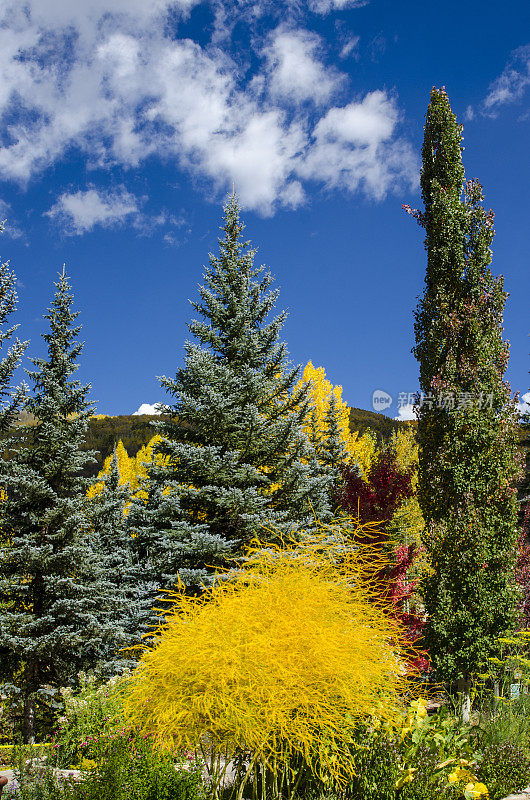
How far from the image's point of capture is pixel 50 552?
400 inches

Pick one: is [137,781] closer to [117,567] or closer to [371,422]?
[117,567]

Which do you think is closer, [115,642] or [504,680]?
[504,680]

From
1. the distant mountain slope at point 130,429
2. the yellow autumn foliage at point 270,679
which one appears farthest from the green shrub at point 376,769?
the distant mountain slope at point 130,429

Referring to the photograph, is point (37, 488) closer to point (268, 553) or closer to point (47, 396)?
point (47, 396)

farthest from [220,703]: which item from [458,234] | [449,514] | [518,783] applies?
[458,234]

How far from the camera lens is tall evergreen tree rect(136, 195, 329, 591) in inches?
385

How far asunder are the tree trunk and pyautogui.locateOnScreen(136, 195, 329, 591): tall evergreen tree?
367cm

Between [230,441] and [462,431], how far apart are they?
4385 millimetres

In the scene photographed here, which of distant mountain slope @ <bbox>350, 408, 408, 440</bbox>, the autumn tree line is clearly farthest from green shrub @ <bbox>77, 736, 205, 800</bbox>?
distant mountain slope @ <bbox>350, 408, 408, 440</bbox>

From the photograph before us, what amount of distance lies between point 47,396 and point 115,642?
513 cm

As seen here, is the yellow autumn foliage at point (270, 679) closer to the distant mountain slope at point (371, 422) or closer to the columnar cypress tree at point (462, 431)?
the columnar cypress tree at point (462, 431)

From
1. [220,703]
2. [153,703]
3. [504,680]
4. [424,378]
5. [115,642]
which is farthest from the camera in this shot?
[115,642]

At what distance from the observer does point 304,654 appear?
4.45 m

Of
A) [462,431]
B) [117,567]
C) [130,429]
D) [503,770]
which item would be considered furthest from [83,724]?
[130,429]
